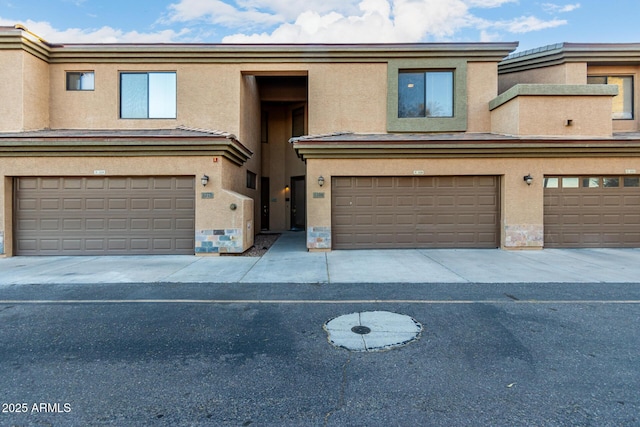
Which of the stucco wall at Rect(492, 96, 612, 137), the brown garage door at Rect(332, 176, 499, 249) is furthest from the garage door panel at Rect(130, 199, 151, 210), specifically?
the stucco wall at Rect(492, 96, 612, 137)

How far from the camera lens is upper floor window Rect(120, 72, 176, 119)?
492 inches

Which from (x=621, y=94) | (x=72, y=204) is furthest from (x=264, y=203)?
(x=621, y=94)

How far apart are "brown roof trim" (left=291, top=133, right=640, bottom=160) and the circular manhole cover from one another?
6.46 m

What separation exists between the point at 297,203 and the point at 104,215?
31.2 feet

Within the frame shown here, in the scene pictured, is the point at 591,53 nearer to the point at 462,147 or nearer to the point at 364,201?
the point at 462,147

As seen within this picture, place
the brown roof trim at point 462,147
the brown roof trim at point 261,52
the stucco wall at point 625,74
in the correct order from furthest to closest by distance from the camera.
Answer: the stucco wall at point 625,74 < the brown roof trim at point 261,52 < the brown roof trim at point 462,147

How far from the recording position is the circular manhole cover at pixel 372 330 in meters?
3.89

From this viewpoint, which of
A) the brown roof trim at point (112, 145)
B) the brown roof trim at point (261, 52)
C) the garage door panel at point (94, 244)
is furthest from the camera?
the brown roof trim at point (261, 52)

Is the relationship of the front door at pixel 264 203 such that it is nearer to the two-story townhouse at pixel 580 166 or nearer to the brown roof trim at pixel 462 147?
the brown roof trim at pixel 462 147

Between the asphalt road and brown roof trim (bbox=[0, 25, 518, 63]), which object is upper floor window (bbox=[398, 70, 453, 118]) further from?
the asphalt road

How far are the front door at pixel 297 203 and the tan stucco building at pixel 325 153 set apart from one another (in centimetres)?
511

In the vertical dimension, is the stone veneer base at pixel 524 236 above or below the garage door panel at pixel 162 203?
below

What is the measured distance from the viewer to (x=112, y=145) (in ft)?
31.6

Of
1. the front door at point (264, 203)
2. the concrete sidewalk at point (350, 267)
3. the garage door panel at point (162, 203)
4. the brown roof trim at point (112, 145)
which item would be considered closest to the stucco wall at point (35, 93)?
the brown roof trim at point (112, 145)
